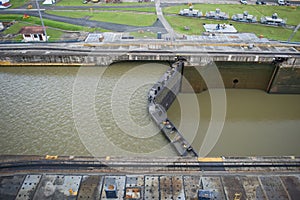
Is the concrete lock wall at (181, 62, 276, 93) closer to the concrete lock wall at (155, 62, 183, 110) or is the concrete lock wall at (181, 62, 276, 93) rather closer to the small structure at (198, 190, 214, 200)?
the concrete lock wall at (155, 62, 183, 110)

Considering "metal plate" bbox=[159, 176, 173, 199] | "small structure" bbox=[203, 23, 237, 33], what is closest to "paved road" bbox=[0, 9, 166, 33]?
"small structure" bbox=[203, 23, 237, 33]

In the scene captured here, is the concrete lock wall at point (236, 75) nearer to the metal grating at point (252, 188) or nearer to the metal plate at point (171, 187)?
the metal grating at point (252, 188)

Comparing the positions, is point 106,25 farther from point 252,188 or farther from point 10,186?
point 252,188

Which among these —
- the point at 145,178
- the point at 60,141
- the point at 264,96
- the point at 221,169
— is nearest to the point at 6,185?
the point at 60,141

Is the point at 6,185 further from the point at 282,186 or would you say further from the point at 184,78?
the point at 184,78

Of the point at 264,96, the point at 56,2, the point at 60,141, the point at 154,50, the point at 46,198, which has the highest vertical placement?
the point at 56,2

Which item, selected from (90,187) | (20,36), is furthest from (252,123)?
(20,36)
